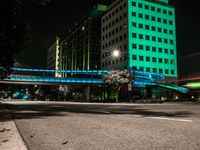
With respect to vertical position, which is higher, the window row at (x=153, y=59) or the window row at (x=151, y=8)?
the window row at (x=151, y=8)

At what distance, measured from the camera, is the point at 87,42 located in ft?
344

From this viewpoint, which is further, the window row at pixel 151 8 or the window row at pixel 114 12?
the window row at pixel 114 12

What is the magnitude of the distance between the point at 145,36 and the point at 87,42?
34033 millimetres

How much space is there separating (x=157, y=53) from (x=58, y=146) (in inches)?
3089

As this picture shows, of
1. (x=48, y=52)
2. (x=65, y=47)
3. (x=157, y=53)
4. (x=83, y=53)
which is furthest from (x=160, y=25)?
(x=48, y=52)

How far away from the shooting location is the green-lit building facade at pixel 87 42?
328 feet

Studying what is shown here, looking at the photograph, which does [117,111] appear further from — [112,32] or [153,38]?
[112,32]

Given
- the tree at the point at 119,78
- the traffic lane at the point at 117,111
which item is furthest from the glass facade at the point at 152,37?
the traffic lane at the point at 117,111

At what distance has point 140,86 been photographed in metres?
74.5

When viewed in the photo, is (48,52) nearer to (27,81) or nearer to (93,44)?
(93,44)

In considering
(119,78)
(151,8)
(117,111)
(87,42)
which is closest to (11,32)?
(117,111)

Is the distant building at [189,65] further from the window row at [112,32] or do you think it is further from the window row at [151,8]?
the window row at [112,32]

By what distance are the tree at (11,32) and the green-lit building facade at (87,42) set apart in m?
87.4

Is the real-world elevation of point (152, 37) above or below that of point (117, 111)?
above
